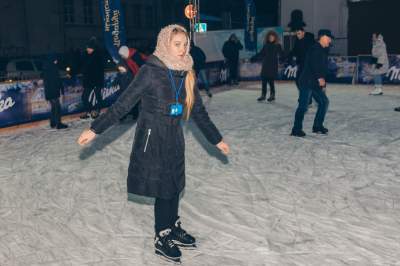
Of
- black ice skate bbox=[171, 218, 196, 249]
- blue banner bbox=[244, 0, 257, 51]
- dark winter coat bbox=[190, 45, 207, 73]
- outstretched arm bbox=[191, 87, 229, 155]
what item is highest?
blue banner bbox=[244, 0, 257, 51]

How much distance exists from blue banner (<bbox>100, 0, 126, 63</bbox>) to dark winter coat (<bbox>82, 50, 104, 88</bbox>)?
141 inches

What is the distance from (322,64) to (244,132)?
5.98 feet

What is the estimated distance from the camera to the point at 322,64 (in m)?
6.92

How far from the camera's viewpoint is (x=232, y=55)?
604 inches

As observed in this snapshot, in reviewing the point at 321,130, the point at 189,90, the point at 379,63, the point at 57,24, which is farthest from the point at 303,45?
the point at 57,24

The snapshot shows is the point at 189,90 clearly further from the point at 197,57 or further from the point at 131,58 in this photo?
the point at 197,57

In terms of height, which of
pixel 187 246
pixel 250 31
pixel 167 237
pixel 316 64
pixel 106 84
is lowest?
pixel 187 246

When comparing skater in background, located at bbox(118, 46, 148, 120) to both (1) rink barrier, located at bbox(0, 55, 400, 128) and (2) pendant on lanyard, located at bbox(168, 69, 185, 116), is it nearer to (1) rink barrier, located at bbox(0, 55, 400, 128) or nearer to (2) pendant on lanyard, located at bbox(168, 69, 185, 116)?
(1) rink barrier, located at bbox(0, 55, 400, 128)

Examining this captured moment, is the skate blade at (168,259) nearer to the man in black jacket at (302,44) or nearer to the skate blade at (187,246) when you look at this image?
the skate blade at (187,246)

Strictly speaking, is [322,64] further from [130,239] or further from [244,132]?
[130,239]

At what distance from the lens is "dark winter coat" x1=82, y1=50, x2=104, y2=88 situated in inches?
372

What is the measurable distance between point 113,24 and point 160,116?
1089 centimetres

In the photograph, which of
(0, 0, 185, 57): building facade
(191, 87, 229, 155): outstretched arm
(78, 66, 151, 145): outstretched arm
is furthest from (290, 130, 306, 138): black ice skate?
(0, 0, 185, 57): building facade

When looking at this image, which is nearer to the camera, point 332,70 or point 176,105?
point 176,105
